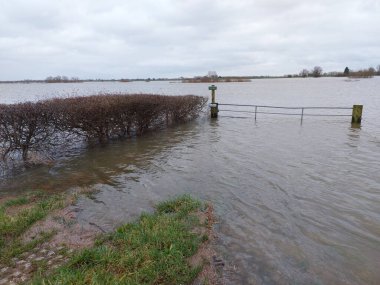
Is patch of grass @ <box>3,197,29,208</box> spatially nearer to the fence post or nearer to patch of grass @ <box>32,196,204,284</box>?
patch of grass @ <box>32,196,204,284</box>

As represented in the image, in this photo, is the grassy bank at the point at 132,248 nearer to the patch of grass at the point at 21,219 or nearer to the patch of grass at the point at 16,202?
the patch of grass at the point at 21,219

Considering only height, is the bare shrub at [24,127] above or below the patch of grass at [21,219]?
above

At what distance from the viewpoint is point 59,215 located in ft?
17.8

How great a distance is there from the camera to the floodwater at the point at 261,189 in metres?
4.20

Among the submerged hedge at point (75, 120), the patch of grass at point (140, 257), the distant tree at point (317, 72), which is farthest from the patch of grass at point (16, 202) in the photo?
the distant tree at point (317, 72)

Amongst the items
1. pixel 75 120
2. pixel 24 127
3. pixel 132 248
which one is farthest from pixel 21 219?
pixel 75 120

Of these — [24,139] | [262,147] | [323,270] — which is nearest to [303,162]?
[262,147]

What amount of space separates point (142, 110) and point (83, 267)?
9.95m

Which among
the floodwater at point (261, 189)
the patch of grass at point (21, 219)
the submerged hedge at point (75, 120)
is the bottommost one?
the floodwater at point (261, 189)

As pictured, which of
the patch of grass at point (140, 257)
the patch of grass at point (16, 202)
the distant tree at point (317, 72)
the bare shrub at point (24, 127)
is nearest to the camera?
the patch of grass at point (140, 257)

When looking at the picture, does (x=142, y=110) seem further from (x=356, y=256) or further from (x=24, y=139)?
(x=356, y=256)

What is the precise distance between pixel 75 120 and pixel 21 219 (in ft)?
Result: 18.7

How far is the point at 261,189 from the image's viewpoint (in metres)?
6.91

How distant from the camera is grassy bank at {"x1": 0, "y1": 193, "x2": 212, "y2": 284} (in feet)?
11.5
